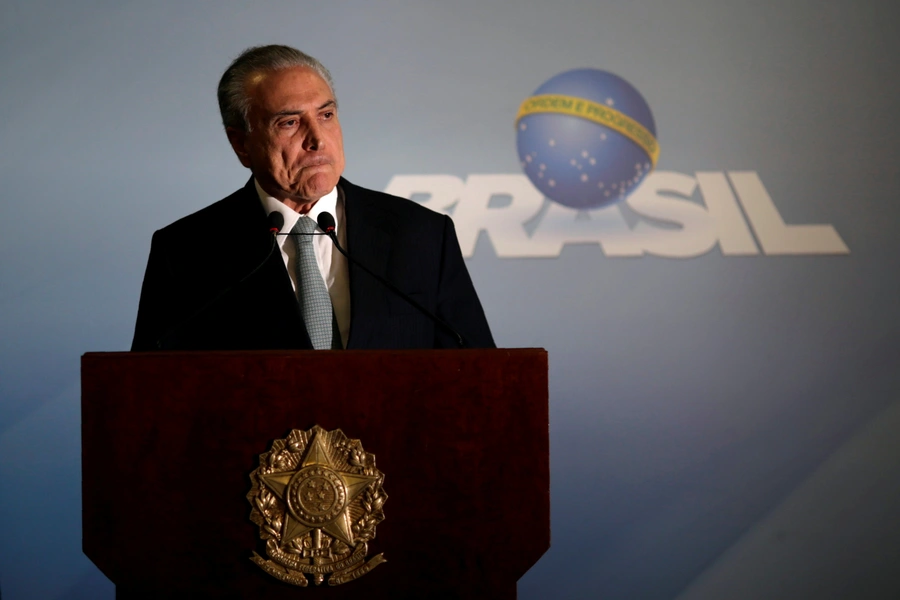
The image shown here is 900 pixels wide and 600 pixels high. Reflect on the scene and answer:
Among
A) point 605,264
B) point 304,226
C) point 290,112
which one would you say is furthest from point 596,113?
point 304,226

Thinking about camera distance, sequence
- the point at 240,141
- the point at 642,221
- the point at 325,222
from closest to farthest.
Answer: the point at 325,222 < the point at 240,141 < the point at 642,221

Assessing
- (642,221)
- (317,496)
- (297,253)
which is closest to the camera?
(317,496)

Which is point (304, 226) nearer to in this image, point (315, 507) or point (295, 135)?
point (295, 135)

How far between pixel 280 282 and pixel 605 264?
165cm

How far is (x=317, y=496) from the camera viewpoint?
105 centimetres

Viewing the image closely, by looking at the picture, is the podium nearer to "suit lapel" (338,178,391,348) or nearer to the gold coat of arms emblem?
the gold coat of arms emblem

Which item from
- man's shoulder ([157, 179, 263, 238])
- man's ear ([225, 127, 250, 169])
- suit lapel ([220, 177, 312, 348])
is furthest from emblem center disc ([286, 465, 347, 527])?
man's ear ([225, 127, 250, 169])

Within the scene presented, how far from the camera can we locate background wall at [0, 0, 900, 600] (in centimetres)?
286

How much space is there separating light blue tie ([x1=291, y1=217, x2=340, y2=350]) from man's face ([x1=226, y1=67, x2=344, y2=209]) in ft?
0.54

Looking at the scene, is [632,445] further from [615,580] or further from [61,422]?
[61,422]

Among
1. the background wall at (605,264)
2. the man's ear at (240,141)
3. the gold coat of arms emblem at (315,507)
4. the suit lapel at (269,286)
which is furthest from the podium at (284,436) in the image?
the background wall at (605,264)

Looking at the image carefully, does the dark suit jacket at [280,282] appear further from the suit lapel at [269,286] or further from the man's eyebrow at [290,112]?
the man's eyebrow at [290,112]

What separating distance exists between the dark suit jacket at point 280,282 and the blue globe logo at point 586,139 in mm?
1214

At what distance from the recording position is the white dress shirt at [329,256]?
1.51 meters
